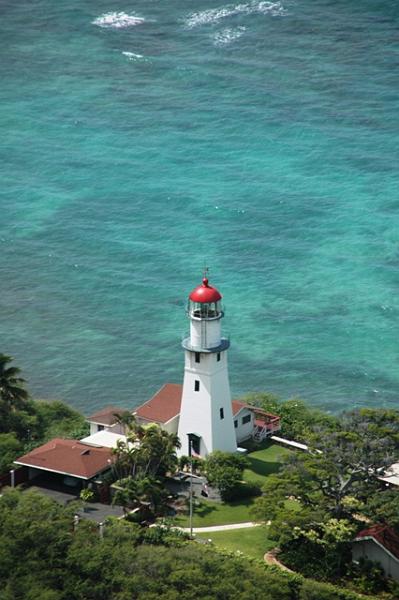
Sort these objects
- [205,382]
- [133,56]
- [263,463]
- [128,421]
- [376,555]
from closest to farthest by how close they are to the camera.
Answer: [376,555] < [128,421] < [205,382] < [263,463] < [133,56]

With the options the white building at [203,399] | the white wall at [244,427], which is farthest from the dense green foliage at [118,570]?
the white wall at [244,427]

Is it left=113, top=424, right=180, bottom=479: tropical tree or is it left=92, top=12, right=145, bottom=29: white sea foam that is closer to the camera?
left=113, top=424, right=180, bottom=479: tropical tree

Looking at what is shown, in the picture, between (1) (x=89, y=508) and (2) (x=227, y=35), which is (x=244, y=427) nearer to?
(1) (x=89, y=508)

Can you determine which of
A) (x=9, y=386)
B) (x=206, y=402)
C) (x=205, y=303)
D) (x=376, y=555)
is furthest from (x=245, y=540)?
(x=9, y=386)

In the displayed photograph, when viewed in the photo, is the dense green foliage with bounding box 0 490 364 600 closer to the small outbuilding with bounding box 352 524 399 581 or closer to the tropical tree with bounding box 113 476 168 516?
the small outbuilding with bounding box 352 524 399 581

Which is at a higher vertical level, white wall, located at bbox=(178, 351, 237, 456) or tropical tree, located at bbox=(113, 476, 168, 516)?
white wall, located at bbox=(178, 351, 237, 456)

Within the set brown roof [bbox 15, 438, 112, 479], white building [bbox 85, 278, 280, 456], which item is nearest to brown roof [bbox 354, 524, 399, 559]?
white building [bbox 85, 278, 280, 456]

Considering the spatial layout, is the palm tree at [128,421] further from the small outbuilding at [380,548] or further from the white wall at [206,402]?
the small outbuilding at [380,548]

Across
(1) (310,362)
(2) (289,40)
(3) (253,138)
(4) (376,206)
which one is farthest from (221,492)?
(2) (289,40)
